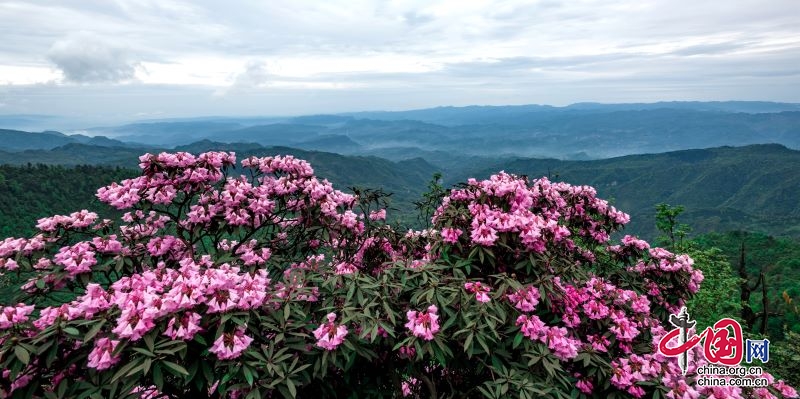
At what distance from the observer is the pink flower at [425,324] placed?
502 cm

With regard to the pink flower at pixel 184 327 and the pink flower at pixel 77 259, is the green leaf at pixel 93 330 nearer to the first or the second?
the pink flower at pixel 184 327

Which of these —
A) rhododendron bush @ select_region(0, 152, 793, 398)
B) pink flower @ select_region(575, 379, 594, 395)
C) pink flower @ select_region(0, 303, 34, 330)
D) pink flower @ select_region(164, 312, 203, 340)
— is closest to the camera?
pink flower @ select_region(164, 312, 203, 340)

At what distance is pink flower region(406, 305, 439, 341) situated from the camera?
5.02 m

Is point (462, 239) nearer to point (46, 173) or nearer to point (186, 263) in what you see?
point (186, 263)

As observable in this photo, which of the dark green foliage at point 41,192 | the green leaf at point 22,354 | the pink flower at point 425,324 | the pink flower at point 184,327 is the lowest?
the dark green foliage at point 41,192

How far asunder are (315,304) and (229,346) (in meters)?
1.66

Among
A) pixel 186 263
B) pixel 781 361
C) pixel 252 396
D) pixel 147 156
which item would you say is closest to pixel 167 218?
pixel 147 156

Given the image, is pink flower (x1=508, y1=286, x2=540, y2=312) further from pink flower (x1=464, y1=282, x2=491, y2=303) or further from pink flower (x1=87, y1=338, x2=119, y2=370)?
pink flower (x1=87, y1=338, x2=119, y2=370)

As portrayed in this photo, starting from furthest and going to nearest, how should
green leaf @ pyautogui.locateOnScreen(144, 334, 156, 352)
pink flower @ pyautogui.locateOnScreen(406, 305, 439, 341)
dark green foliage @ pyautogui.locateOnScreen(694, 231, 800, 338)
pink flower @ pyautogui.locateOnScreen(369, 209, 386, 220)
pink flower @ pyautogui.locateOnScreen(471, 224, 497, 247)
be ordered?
1. dark green foliage @ pyautogui.locateOnScreen(694, 231, 800, 338)
2. pink flower @ pyautogui.locateOnScreen(369, 209, 386, 220)
3. pink flower @ pyautogui.locateOnScreen(471, 224, 497, 247)
4. pink flower @ pyautogui.locateOnScreen(406, 305, 439, 341)
5. green leaf @ pyautogui.locateOnScreen(144, 334, 156, 352)

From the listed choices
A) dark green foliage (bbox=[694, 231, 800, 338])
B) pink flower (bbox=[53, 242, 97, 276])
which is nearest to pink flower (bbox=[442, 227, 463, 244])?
pink flower (bbox=[53, 242, 97, 276])

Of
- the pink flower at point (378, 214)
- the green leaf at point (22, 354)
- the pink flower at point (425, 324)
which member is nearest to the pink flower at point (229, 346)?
the green leaf at point (22, 354)

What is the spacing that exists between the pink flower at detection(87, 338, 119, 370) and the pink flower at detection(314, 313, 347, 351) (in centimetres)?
195

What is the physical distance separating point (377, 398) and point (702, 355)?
4.97 m

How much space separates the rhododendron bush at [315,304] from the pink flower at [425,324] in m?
0.02
